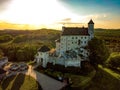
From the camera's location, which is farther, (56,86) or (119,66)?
(119,66)

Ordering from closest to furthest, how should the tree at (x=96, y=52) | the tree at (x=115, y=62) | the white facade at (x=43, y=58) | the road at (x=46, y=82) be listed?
the road at (x=46, y=82) < the white facade at (x=43, y=58) < the tree at (x=96, y=52) < the tree at (x=115, y=62)

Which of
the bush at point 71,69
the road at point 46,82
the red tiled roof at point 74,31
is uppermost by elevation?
the red tiled roof at point 74,31

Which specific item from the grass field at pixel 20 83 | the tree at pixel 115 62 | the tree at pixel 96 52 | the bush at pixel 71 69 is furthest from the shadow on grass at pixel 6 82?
the tree at pixel 115 62

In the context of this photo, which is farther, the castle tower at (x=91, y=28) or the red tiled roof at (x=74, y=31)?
the castle tower at (x=91, y=28)

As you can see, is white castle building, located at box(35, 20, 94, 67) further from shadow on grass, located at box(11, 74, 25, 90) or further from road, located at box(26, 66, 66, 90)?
shadow on grass, located at box(11, 74, 25, 90)

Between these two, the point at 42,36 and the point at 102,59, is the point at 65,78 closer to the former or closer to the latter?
the point at 102,59

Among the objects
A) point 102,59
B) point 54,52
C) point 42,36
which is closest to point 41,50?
point 54,52

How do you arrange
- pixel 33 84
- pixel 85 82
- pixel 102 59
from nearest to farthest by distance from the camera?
pixel 33 84, pixel 85 82, pixel 102 59

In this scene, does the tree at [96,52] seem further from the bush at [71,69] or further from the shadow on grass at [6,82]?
the shadow on grass at [6,82]
